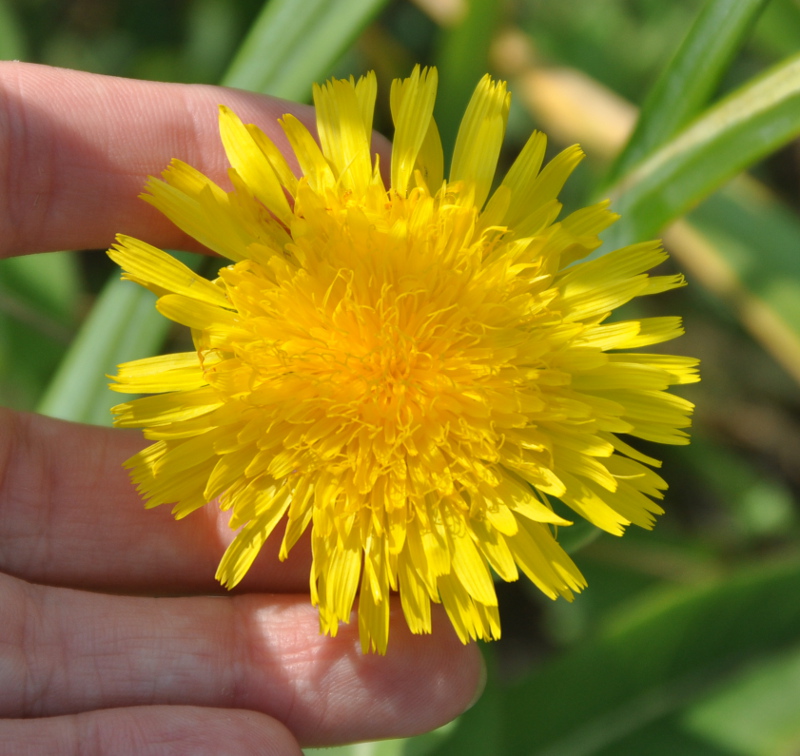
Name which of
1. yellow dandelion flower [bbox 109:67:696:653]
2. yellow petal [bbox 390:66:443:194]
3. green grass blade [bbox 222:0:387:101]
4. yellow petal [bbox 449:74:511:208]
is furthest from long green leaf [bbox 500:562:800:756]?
green grass blade [bbox 222:0:387:101]

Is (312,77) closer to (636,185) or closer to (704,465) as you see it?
(636,185)

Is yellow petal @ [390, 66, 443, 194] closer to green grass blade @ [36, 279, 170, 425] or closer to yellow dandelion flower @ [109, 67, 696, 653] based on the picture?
yellow dandelion flower @ [109, 67, 696, 653]

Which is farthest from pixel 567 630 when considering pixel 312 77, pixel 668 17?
pixel 668 17

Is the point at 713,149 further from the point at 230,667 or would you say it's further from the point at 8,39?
the point at 8,39

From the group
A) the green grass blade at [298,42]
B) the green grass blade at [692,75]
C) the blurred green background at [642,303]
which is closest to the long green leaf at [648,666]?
the blurred green background at [642,303]

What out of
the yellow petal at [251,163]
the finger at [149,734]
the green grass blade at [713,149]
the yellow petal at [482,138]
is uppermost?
the green grass blade at [713,149]

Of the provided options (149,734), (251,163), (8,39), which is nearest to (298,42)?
(251,163)

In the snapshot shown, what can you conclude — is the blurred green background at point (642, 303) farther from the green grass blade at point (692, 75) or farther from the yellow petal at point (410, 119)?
the yellow petal at point (410, 119)
